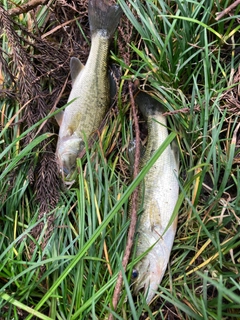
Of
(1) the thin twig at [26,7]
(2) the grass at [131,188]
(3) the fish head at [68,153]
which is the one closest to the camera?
(2) the grass at [131,188]

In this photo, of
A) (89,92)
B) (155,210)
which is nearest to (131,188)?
(155,210)

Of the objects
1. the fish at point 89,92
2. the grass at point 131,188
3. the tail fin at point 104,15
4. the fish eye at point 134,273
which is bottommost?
the fish eye at point 134,273

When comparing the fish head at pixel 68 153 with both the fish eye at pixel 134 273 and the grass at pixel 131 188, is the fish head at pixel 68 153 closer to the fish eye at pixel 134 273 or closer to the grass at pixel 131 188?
the grass at pixel 131 188

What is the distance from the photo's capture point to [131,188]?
239cm

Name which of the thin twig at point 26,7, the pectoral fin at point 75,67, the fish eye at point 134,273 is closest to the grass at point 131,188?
the fish eye at point 134,273

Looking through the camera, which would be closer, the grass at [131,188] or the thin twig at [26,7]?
the grass at [131,188]

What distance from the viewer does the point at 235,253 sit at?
2.65 m

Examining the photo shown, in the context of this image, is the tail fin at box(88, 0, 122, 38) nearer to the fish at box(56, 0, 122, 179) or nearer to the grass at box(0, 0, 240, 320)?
the fish at box(56, 0, 122, 179)

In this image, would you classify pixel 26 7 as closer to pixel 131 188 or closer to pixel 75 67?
pixel 75 67

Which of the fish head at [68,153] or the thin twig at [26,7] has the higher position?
the thin twig at [26,7]

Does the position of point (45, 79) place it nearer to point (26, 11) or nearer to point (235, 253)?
point (26, 11)

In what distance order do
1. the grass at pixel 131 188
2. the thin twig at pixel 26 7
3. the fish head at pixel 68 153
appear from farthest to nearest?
the thin twig at pixel 26 7 → the fish head at pixel 68 153 → the grass at pixel 131 188

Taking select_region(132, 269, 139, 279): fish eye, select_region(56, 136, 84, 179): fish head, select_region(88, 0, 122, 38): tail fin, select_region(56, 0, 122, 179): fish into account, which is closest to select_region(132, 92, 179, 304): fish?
select_region(132, 269, 139, 279): fish eye

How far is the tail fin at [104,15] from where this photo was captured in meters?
3.05
